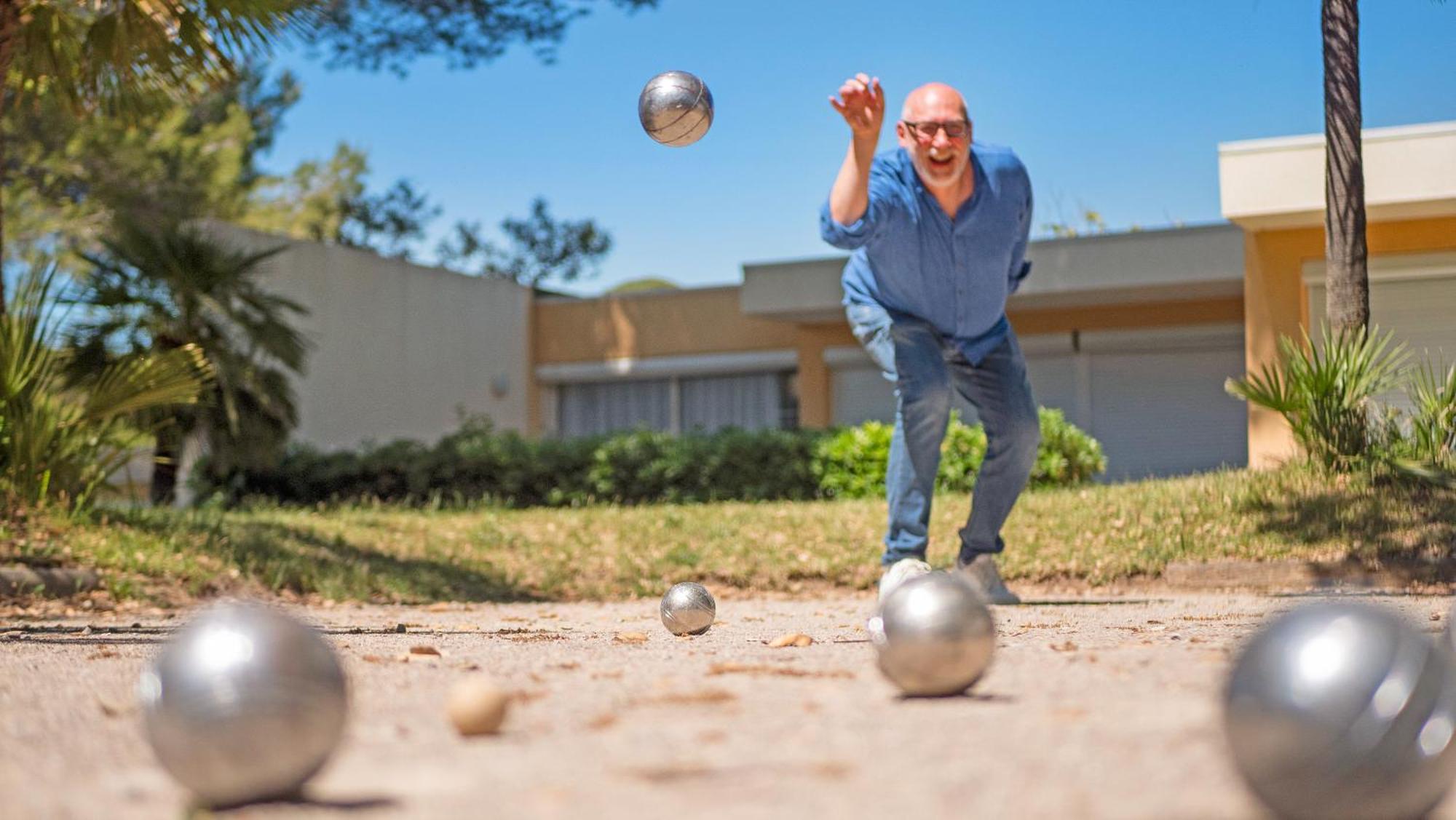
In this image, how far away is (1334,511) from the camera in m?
8.34

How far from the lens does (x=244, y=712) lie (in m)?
1.99

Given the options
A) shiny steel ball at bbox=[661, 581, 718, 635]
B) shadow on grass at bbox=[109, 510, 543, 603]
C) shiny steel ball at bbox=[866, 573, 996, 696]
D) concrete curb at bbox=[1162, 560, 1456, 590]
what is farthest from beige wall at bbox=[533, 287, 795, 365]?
shiny steel ball at bbox=[866, 573, 996, 696]

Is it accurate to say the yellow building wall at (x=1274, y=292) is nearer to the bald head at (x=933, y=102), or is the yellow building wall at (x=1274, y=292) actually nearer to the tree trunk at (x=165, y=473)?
the bald head at (x=933, y=102)

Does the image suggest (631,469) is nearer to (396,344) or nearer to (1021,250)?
(396,344)

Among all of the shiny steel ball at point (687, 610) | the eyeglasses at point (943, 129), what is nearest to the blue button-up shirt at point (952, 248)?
the eyeglasses at point (943, 129)

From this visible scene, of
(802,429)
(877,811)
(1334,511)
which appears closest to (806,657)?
(877,811)

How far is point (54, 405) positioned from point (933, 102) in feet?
18.4

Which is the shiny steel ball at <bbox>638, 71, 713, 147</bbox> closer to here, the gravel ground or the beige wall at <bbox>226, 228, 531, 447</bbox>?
the gravel ground

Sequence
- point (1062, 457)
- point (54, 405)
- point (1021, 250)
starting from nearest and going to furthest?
point (1021, 250), point (54, 405), point (1062, 457)

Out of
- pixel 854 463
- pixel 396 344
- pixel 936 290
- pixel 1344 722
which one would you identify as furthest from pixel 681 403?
pixel 1344 722

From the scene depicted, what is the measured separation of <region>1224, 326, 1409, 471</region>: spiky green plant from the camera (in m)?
8.44

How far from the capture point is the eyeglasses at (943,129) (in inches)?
221

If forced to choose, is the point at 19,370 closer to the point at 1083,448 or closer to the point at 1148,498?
the point at 1148,498

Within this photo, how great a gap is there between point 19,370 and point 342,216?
27317 mm
